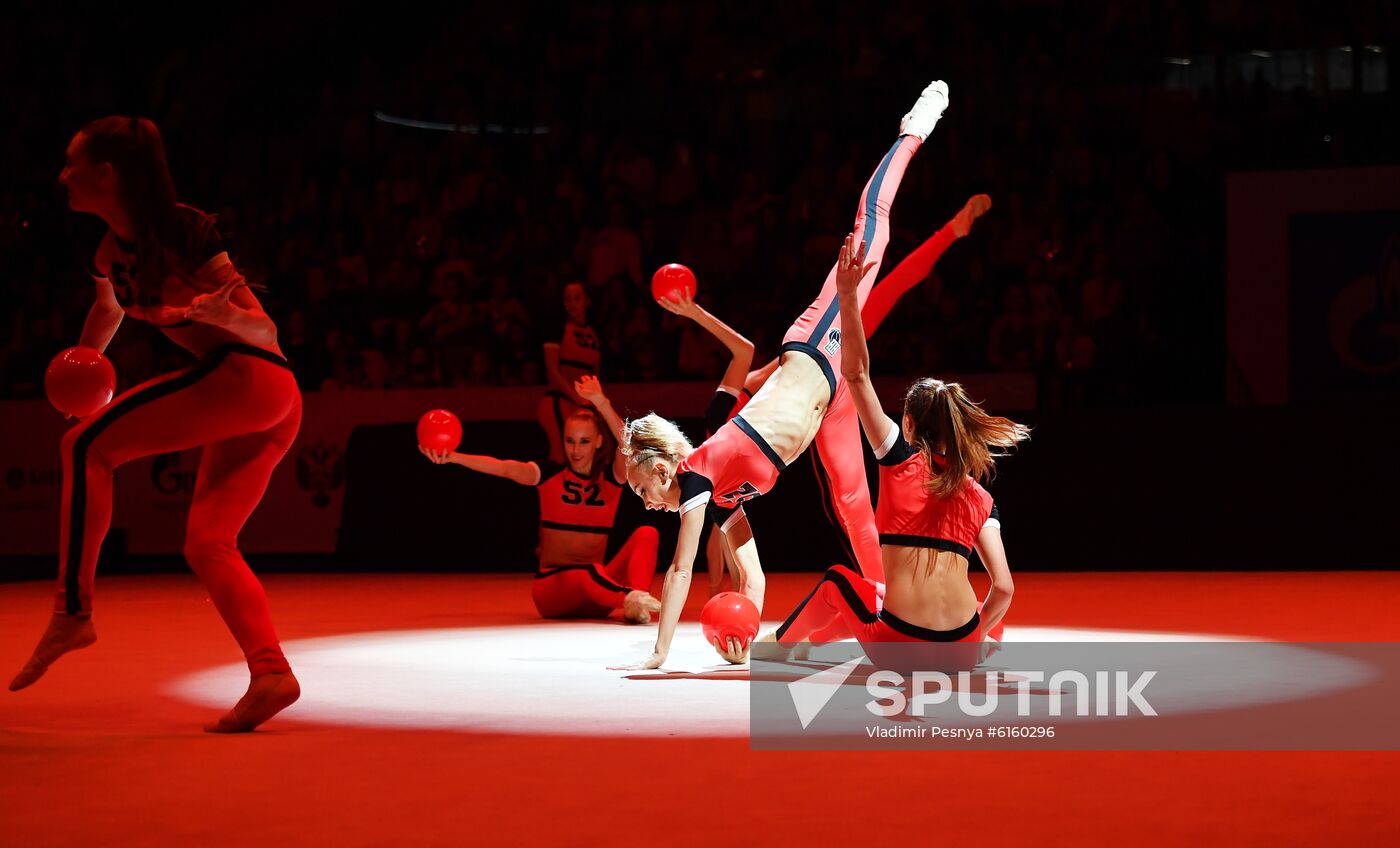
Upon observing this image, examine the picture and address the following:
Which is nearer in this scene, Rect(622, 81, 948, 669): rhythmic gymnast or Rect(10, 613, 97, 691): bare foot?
Rect(10, 613, 97, 691): bare foot

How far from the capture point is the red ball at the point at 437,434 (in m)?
7.20

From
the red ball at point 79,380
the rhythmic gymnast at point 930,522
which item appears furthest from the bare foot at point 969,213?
the red ball at point 79,380

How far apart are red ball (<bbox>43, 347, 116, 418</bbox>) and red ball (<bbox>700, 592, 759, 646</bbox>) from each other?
7.06 feet

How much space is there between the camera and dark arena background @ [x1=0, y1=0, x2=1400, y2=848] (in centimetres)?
371

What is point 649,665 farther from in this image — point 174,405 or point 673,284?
point 174,405

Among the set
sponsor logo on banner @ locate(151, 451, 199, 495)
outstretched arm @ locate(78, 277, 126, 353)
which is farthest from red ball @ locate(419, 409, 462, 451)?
sponsor logo on banner @ locate(151, 451, 199, 495)

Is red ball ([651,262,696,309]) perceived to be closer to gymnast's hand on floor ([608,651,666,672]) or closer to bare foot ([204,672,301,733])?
gymnast's hand on floor ([608,651,666,672])

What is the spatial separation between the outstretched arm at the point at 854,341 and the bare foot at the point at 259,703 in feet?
6.94

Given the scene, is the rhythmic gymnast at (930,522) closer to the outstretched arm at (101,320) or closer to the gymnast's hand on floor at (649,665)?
the gymnast's hand on floor at (649,665)

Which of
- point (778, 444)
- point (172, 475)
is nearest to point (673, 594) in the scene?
point (778, 444)

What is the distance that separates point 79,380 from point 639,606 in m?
3.65

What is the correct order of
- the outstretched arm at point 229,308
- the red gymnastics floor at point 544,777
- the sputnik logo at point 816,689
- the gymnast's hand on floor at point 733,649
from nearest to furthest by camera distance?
the red gymnastics floor at point 544,777
the outstretched arm at point 229,308
the sputnik logo at point 816,689
the gymnast's hand on floor at point 733,649

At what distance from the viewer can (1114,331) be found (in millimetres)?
11766

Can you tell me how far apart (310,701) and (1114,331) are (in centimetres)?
818
